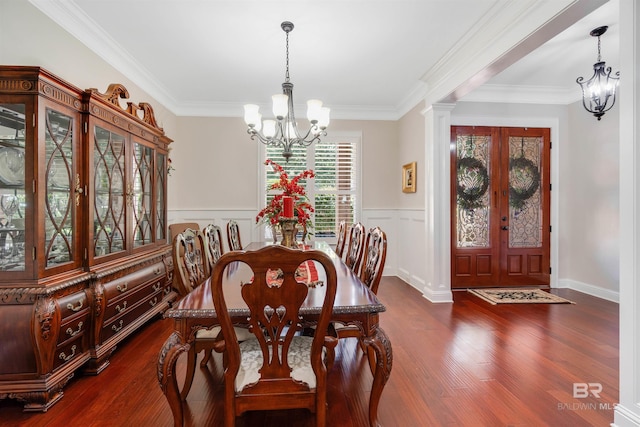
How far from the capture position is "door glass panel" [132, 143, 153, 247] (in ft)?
9.34

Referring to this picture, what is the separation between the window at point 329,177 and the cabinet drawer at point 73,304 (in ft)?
9.44

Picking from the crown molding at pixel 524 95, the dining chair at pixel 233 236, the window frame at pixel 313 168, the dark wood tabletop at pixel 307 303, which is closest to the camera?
the dark wood tabletop at pixel 307 303

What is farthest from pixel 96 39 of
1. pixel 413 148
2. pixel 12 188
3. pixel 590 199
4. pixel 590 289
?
pixel 590 289

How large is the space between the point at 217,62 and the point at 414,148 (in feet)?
9.19

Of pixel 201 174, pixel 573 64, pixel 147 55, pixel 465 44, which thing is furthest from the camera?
pixel 201 174

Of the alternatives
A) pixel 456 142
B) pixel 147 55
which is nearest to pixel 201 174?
pixel 147 55

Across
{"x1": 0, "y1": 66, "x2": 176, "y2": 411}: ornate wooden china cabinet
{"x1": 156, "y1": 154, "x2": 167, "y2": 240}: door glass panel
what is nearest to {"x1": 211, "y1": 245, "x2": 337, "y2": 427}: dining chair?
{"x1": 0, "y1": 66, "x2": 176, "y2": 411}: ornate wooden china cabinet

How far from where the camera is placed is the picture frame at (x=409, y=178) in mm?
4305

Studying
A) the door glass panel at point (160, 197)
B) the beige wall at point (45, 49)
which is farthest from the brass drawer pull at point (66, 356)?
the beige wall at point (45, 49)

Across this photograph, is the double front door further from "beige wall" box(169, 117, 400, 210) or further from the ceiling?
"beige wall" box(169, 117, 400, 210)

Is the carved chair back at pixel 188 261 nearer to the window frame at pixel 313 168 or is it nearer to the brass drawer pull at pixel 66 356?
the brass drawer pull at pixel 66 356

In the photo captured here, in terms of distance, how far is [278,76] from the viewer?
3.66 metres

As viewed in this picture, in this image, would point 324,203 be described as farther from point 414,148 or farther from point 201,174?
point 201,174

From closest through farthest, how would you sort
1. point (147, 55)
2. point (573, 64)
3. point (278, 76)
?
point (147, 55) → point (573, 64) → point (278, 76)
